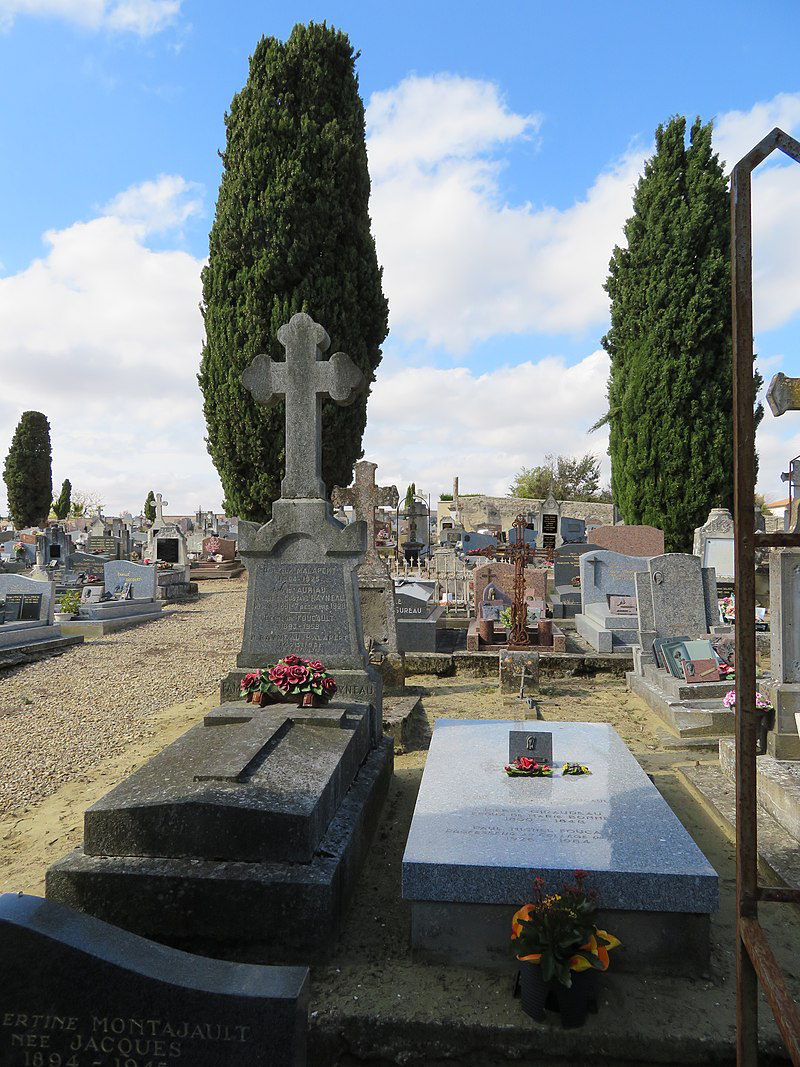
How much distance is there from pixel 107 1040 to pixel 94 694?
7058 mm

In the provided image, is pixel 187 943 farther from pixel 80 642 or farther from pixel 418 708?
pixel 80 642

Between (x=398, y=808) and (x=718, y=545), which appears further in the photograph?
(x=718, y=545)

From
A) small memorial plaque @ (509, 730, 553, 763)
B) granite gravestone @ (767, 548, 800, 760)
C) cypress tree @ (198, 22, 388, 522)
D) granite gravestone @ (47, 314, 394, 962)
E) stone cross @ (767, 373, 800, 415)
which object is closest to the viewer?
stone cross @ (767, 373, 800, 415)

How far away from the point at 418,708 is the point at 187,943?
4087 mm

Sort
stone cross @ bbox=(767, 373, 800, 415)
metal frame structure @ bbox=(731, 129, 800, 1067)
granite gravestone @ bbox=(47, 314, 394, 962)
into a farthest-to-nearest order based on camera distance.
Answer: granite gravestone @ bbox=(47, 314, 394, 962), stone cross @ bbox=(767, 373, 800, 415), metal frame structure @ bbox=(731, 129, 800, 1067)

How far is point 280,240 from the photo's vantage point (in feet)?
47.7

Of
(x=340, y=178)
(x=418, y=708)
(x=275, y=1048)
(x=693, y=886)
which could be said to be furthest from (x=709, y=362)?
(x=275, y=1048)

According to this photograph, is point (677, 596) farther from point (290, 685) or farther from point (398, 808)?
point (290, 685)

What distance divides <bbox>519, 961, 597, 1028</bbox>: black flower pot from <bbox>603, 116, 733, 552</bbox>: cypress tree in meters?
17.1

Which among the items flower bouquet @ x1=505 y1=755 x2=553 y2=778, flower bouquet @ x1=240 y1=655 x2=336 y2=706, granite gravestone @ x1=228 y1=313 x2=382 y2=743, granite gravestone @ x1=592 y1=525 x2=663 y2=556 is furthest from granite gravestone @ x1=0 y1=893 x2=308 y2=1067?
granite gravestone @ x1=592 y1=525 x2=663 y2=556

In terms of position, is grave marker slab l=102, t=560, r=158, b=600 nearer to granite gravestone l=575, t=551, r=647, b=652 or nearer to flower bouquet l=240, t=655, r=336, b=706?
granite gravestone l=575, t=551, r=647, b=652

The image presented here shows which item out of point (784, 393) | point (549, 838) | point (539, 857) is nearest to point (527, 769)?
point (549, 838)

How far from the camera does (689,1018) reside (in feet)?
8.11

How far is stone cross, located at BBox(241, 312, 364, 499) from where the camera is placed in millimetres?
5660
